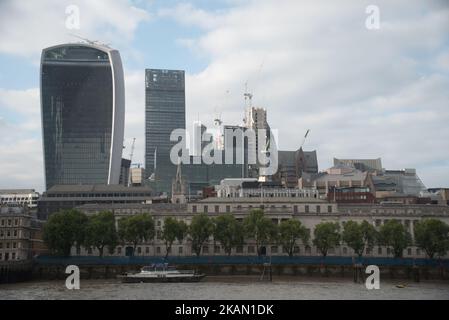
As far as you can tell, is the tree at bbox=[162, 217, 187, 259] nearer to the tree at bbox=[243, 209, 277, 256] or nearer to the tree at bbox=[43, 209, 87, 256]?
the tree at bbox=[243, 209, 277, 256]

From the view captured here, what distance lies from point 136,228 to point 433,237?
64.3 metres

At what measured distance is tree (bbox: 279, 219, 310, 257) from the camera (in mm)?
141375

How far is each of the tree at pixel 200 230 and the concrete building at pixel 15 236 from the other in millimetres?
36928

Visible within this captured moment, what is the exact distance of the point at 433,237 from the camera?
5325 inches

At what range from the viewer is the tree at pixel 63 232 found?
134750 millimetres

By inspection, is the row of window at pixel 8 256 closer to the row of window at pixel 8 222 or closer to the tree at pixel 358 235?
the row of window at pixel 8 222

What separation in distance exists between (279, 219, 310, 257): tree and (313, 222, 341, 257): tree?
9.58 ft

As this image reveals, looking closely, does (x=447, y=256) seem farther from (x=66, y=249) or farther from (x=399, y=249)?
(x=66, y=249)

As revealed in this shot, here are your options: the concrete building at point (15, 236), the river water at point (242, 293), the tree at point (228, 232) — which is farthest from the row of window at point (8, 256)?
the tree at point (228, 232)

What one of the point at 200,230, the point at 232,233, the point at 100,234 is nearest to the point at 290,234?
the point at 232,233
